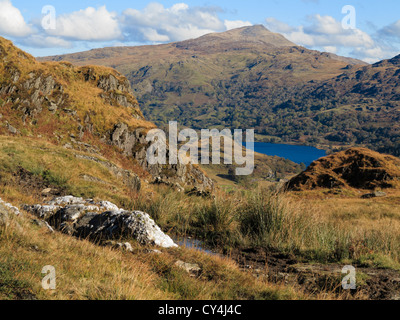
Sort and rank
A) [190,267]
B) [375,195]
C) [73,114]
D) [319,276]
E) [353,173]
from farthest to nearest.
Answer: [73,114]
[353,173]
[375,195]
[319,276]
[190,267]

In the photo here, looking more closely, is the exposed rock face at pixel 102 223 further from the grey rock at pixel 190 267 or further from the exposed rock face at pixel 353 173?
the exposed rock face at pixel 353 173

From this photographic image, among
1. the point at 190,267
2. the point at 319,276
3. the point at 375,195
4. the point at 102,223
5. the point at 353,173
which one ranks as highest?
the point at 102,223

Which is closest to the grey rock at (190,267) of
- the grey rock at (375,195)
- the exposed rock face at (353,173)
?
the grey rock at (375,195)

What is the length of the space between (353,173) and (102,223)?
120 ft

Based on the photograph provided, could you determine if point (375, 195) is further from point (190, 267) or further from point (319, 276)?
point (190, 267)

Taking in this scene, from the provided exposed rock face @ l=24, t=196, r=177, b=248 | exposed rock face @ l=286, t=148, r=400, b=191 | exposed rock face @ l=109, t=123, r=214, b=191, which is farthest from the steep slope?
exposed rock face @ l=24, t=196, r=177, b=248

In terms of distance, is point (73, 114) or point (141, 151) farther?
point (141, 151)

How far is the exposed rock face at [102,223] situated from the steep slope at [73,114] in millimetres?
23168

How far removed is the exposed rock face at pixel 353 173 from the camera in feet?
124

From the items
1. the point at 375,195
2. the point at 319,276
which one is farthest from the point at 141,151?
the point at 319,276

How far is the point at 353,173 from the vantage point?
39.6 metres

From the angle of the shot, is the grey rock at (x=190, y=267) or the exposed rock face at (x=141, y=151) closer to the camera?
the grey rock at (x=190, y=267)

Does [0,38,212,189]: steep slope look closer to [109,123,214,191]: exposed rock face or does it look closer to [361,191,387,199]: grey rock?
[109,123,214,191]: exposed rock face
